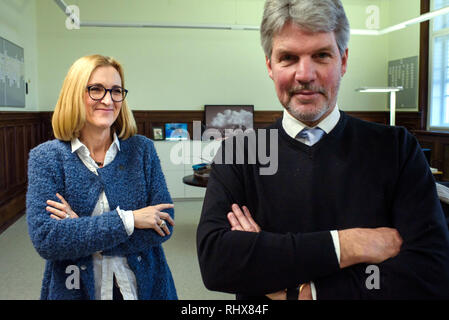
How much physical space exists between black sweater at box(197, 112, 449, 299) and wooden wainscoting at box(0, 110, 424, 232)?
494cm

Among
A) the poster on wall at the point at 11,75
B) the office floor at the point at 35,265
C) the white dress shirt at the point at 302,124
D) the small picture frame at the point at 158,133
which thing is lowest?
the office floor at the point at 35,265

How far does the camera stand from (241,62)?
24.7 feet

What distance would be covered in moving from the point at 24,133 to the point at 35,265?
2.88m

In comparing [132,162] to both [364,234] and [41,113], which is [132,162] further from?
[41,113]

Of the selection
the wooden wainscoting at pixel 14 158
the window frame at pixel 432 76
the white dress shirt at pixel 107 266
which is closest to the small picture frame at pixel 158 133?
the wooden wainscoting at pixel 14 158

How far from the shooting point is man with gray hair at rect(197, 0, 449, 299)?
42.4 inches

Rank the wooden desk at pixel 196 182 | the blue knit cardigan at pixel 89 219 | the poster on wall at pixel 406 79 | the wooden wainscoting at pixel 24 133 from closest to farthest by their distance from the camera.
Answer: the blue knit cardigan at pixel 89 219
the wooden desk at pixel 196 182
the wooden wainscoting at pixel 24 133
the poster on wall at pixel 406 79

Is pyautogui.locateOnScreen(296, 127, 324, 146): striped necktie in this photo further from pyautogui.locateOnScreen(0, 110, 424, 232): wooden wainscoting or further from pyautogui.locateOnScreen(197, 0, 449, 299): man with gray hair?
pyautogui.locateOnScreen(0, 110, 424, 232): wooden wainscoting

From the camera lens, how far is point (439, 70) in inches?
252

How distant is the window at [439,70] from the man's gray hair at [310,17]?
601 cm

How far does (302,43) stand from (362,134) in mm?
341

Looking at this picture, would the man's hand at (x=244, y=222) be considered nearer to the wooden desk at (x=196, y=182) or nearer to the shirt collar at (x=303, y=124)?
the shirt collar at (x=303, y=124)

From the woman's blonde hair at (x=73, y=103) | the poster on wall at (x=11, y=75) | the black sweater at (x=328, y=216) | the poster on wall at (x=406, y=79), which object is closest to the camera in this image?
the black sweater at (x=328, y=216)

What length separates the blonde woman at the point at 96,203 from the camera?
59.6 inches
